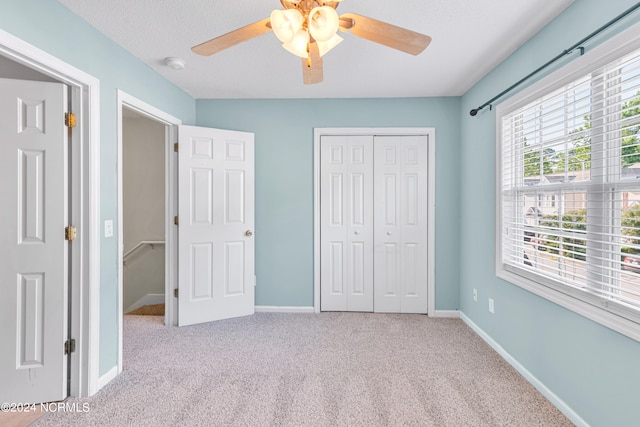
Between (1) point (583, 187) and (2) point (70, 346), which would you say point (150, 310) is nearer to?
(2) point (70, 346)

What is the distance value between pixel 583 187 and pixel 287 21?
1774mm

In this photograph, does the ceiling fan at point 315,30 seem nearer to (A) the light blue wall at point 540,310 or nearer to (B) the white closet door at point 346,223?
(A) the light blue wall at point 540,310

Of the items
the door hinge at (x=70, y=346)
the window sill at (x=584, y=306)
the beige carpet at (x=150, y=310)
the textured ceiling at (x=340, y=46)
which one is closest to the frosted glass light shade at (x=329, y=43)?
the textured ceiling at (x=340, y=46)

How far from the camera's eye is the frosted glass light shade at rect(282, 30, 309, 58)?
1192mm

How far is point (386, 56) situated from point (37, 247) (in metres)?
2.72

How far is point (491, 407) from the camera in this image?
179 cm

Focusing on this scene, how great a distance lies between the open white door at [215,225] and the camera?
297cm

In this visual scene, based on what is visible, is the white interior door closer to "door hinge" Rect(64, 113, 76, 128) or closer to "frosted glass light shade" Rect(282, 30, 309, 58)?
"door hinge" Rect(64, 113, 76, 128)

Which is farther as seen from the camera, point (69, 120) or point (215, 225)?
point (215, 225)

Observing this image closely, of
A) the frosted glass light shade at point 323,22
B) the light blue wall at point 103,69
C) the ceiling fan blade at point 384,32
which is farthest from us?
the light blue wall at point 103,69

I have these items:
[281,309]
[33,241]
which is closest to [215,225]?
[281,309]

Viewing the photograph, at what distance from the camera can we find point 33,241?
1.79 meters

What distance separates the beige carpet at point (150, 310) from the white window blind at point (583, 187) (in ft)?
12.4

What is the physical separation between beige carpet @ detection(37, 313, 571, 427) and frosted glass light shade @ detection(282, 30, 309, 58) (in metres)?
1.92
